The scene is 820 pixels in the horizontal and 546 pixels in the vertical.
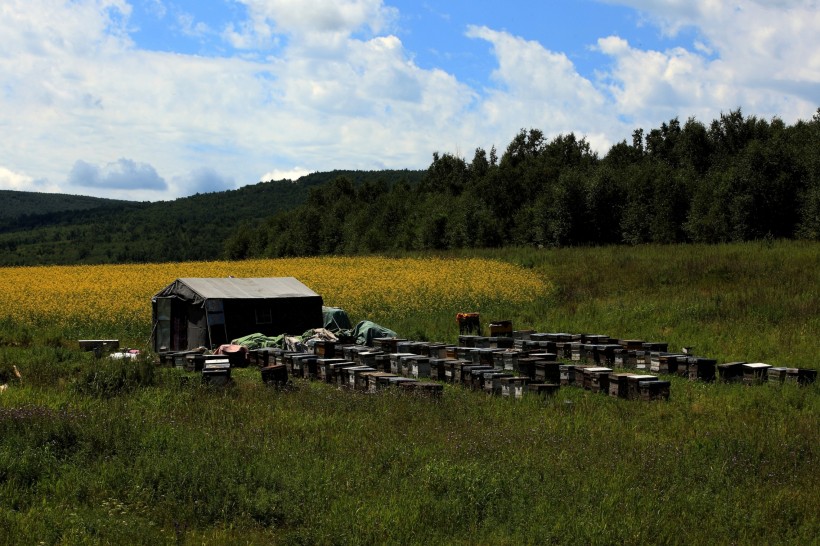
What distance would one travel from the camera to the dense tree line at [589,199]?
168 ft

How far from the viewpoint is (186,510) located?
341 inches

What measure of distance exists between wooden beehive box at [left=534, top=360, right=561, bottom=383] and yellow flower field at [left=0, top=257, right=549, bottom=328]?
15.1m

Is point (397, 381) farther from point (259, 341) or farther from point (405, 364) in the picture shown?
point (259, 341)

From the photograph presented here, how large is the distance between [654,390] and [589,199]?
50.9 m

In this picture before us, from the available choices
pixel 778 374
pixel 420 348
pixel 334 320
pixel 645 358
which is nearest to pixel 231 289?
pixel 334 320

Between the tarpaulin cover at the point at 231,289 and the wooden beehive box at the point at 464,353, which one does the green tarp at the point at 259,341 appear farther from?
the wooden beehive box at the point at 464,353

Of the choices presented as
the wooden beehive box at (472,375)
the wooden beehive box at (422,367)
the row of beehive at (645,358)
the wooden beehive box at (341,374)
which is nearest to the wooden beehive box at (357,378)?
the wooden beehive box at (341,374)

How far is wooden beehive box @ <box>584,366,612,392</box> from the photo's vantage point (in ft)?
52.4

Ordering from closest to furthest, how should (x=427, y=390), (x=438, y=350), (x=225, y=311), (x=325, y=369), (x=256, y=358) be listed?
(x=427, y=390), (x=325, y=369), (x=438, y=350), (x=256, y=358), (x=225, y=311)

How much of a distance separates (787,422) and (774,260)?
27415 millimetres

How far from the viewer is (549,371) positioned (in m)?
16.9

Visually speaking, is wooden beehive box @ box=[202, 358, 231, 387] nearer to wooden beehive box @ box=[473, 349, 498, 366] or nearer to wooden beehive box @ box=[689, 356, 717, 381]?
wooden beehive box @ box=[473, 349, 498, 366]

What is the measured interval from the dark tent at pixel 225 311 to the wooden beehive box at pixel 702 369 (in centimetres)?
1331

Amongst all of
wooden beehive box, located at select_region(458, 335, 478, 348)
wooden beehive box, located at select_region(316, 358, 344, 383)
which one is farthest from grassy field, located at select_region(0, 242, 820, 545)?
wooden beehive box, located at select_region(458, 335, 478, 348)
